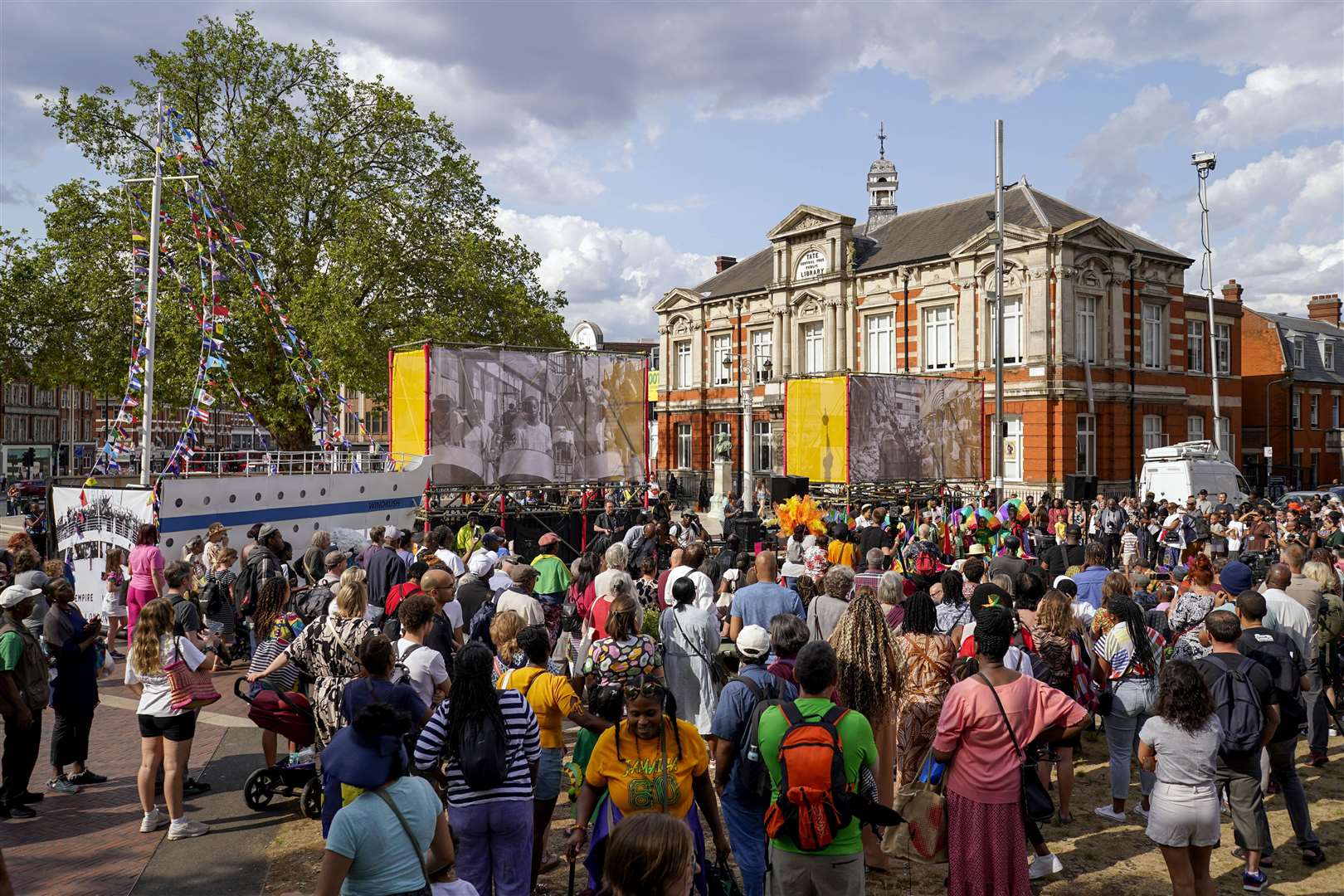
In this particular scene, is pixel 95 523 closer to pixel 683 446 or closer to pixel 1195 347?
pixel 683 446

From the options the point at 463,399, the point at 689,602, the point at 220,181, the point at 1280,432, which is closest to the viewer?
the point at 689,602

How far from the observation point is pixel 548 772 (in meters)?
5.42

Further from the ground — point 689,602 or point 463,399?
point 463,399

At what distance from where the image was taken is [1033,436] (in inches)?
1282

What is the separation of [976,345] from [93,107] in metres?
28.1

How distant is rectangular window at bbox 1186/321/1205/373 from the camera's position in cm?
3628

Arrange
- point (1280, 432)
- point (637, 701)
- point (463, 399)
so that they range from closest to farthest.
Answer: point (637, 701) → point (463, 399) → point (1280, 432)

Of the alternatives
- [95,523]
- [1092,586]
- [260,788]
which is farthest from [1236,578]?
[95,523]

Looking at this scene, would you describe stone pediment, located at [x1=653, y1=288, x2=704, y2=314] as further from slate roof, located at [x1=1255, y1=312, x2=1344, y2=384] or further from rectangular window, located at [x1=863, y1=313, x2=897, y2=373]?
slate roof, located at [x1=1255, y1=312, x2=1344, y2=384]

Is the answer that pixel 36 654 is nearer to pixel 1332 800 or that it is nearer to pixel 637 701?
pixel 637 701

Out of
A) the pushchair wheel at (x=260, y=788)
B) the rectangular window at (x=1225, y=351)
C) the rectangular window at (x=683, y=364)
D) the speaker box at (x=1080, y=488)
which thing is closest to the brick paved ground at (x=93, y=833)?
the pushchair wheel at (x=260, y=788)

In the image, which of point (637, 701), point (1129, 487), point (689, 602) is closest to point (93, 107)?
point (689, 602)

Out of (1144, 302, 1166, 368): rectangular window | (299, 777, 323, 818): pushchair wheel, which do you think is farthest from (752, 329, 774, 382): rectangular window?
(299, 777, 323, 818): pushchair wheel

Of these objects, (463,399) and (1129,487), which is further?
(1129,487)
